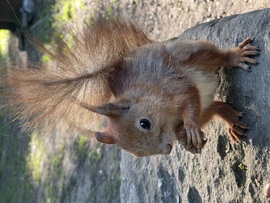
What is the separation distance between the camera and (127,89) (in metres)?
2.39

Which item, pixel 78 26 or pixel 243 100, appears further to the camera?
pixel 78 26

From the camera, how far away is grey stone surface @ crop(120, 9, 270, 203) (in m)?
2.24

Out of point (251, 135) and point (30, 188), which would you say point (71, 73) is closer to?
point (251, 135)

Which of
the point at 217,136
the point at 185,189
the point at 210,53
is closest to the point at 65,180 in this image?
the point at 185,189

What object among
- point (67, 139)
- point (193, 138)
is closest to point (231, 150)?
point (193, 138)

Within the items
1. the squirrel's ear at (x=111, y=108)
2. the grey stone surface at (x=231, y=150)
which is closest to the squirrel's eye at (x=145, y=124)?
the squirrel's ear at (x=111, y=108)

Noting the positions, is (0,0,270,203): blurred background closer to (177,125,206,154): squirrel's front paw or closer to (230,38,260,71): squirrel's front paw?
(230,38,260,71): squirrel's front paw

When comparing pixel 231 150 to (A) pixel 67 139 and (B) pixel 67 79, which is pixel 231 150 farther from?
(A) pixel 67 139

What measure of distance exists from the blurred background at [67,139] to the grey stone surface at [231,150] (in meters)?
0.70

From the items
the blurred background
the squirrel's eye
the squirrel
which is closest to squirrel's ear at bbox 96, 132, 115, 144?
the squirrel

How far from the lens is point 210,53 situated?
2.35 metres

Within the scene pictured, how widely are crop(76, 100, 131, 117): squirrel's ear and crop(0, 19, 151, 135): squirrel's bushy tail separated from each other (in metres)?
0.14

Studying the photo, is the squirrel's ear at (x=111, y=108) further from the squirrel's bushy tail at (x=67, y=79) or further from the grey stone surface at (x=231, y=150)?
the grey stone surface at (x=231, y=150)

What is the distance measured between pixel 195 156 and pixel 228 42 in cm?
67
